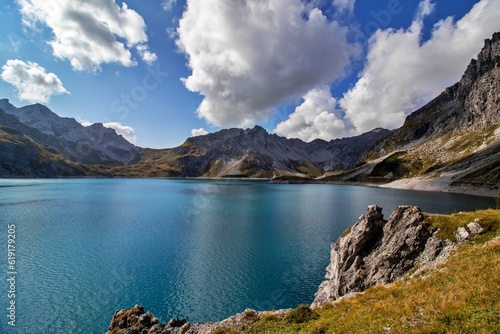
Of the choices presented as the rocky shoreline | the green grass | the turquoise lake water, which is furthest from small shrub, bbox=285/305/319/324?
the turquoise lake water

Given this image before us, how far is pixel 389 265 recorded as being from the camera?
31.8m

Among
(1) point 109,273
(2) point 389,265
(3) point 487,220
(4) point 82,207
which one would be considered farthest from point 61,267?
(4) point 82,207

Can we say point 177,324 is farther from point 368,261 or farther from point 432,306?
point 368,261

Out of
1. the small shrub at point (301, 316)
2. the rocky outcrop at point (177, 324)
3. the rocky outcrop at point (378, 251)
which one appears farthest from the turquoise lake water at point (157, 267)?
the small shrub at point (301, 316)

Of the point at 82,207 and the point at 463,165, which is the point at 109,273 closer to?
the point at 82,207

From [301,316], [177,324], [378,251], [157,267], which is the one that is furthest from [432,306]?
[157,267]

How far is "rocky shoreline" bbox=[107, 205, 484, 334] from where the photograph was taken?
79.3 feet

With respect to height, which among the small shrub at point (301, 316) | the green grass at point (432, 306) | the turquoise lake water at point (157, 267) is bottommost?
the turquoise lake water at point (157, 267)

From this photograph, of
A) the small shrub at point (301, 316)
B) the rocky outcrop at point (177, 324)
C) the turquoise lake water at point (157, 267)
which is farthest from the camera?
the turquoise lake water at point (157, 267)

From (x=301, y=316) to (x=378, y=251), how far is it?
64.6 ft

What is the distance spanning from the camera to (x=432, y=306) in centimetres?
1561

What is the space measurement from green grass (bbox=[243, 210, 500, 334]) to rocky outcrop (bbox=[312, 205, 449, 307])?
5.87m

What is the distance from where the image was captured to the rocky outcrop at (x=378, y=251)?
30.6 m

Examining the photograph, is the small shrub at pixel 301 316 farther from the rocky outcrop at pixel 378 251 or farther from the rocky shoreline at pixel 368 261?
the rocky outcrop at pixel 378 251
